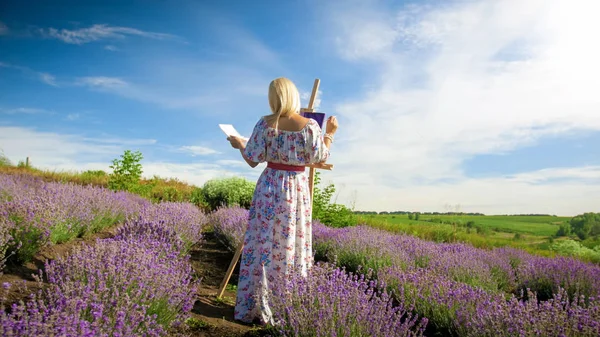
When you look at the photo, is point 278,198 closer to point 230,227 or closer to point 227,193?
point 230,227

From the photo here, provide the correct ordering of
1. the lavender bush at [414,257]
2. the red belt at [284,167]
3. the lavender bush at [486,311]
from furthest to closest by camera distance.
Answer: the lavender bush at [414,257] < the red belt at [284,167] < the lavender bush at [486,311]

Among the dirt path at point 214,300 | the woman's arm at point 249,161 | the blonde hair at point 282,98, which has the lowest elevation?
the dirt path at point 214,300

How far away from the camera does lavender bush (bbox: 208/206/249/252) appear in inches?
236

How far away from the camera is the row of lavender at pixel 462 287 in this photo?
2.82 meters

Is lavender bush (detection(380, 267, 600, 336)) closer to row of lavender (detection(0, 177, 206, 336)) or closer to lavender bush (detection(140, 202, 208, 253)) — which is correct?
row of lavender (detection(0, 177, 206, 336))

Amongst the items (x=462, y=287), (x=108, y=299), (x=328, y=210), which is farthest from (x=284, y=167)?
(x=328, y=210)

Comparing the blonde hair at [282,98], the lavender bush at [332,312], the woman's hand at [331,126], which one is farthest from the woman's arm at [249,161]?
the lavender bush at [332,312]

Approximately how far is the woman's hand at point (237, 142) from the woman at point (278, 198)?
6cm

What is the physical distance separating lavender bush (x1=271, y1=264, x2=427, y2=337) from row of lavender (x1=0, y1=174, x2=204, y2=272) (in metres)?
2.14

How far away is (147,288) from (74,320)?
0.83m

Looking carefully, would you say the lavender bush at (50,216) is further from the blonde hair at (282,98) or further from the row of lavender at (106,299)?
the blonde hair at (282,98)

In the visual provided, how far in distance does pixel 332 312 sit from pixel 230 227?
3637mm

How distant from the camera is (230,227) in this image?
631 centimetres

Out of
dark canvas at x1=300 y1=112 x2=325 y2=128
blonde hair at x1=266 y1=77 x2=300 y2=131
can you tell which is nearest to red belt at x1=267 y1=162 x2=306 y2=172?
blonde hair at x1=266 y1=77 x2=300 y2=131
